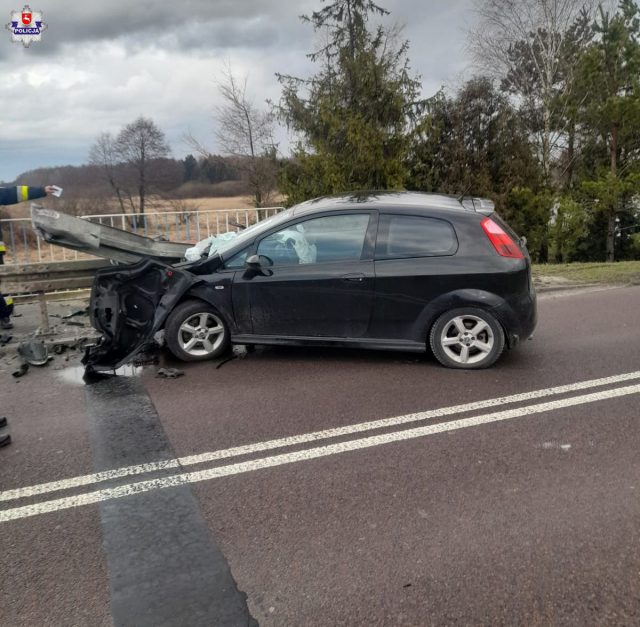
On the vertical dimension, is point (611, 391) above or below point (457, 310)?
below

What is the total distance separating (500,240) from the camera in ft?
18.5

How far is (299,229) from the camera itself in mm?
5871

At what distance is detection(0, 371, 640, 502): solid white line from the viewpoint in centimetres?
366

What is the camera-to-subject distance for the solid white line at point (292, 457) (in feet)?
11.3

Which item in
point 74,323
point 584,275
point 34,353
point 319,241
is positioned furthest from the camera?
point 584,275

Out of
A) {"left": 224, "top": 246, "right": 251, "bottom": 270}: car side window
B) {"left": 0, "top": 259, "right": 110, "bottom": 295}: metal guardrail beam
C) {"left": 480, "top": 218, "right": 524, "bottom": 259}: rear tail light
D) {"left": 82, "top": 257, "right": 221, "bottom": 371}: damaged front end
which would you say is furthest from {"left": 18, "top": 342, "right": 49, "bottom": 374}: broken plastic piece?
{"left": 480, "top": 218, "right": 524, "bottom": 259}: rear tail light

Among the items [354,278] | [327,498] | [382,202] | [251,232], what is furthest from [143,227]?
[327,498]

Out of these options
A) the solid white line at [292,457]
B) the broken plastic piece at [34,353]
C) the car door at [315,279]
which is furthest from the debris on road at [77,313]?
the solid white line at [292,457]

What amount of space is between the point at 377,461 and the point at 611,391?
7.55 ft

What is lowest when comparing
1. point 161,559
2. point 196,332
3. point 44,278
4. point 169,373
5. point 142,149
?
point 161,559

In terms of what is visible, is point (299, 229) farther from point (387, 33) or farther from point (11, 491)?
point (387, 33)

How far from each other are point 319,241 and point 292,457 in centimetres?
251

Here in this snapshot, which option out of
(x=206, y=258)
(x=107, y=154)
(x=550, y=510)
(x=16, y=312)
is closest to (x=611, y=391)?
(x=550, y=510)

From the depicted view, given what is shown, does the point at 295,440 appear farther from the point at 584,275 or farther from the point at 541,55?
the point at 541,55
